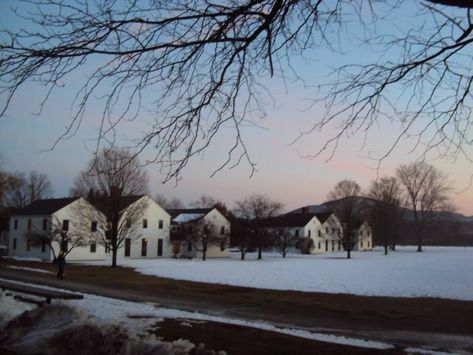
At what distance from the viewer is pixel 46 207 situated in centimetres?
7431

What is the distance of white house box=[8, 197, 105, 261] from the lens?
60.7 metres

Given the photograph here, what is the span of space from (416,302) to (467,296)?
4857 millimetres

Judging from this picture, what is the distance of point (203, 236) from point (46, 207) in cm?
2248

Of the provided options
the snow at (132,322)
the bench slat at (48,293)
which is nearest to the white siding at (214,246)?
the bench slat at (48,293)

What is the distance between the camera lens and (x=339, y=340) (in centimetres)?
1292

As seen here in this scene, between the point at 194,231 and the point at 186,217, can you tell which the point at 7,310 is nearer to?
the point at 194,231

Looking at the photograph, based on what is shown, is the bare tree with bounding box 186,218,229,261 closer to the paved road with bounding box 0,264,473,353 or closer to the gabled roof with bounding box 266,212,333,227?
the gabled roof with bounding box 266,212,333,227

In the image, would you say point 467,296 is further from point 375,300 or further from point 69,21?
point 69,21

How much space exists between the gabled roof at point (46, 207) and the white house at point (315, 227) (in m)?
47.1

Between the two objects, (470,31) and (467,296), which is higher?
(470,31)

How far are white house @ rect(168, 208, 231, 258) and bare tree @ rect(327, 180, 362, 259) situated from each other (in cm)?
2063

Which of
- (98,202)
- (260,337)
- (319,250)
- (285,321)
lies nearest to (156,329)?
(260,337)

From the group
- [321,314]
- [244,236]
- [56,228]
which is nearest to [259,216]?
[244,236]

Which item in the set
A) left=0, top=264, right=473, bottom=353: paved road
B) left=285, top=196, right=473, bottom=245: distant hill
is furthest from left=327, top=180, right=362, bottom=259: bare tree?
left=0, top=264, right=473, bottom=353: paved road
